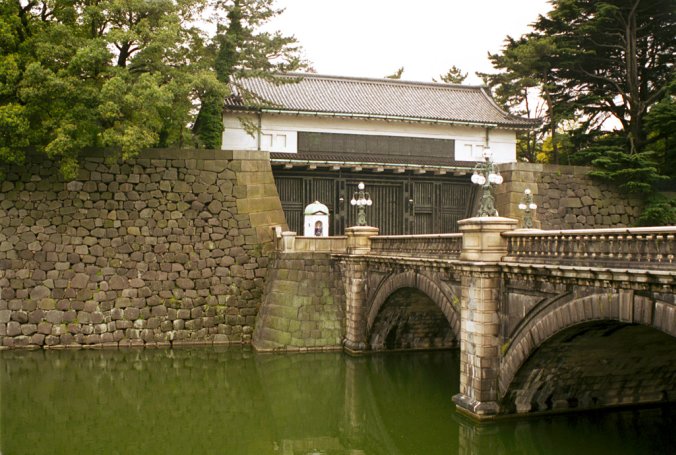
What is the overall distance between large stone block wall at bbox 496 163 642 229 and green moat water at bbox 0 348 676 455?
361 inches

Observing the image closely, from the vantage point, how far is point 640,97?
30016mm

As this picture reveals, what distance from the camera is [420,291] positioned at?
17.6m

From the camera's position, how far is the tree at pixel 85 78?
773 inches

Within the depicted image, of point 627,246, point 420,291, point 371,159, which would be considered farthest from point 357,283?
point 627,246

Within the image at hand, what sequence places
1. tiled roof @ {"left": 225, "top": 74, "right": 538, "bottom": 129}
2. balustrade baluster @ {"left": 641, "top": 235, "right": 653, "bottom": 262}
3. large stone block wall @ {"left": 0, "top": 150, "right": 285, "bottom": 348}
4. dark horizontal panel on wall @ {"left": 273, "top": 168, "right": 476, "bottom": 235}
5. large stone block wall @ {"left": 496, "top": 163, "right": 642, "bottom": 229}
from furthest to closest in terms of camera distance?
→ tiled roof @ {"left": 225, "top": 74, "right": 538, "bottom": 129} → large stone block wall @ {"left": 496, "top": 163, "right": 642, "bottom": 229} → dark horizontal panel on wall @ {"left": 273, "top": 168, "right": 476, "bottom": 235} → large stone block wall @ {"left": 0, "top": 150, "right": 285, "bottom": 348} → balustrade baluster @ {"left": 641, "top": 235, "right": 653, "bottom": 262}

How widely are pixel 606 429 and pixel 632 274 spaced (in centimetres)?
601

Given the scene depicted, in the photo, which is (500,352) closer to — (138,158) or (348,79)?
(138,158)

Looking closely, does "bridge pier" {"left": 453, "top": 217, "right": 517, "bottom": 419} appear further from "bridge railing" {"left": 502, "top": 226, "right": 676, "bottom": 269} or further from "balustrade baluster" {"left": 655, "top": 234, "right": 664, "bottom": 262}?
"balustrade baluster" {"left": 655, "top": 234, "right": 664, "bottom": 262}

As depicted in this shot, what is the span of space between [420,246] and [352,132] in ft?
40.5

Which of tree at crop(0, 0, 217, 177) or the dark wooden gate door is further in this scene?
the dark wooden gate door

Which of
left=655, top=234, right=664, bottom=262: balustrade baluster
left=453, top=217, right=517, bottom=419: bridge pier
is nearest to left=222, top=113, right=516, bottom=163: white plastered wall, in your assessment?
left=453, top=217, right=517, bottom=419: bridge pier

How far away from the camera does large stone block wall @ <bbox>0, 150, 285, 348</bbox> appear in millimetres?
21797

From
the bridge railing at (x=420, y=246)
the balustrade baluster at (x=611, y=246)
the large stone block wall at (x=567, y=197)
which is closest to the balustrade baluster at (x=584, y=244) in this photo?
the balustrade baluster at (x=611, y=246)

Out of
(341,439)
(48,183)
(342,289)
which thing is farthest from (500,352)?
(48,183)
